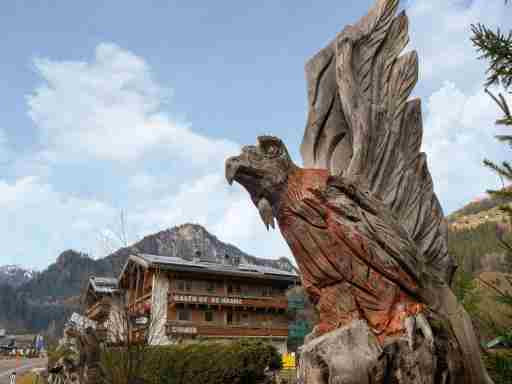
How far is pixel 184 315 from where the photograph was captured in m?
30.7

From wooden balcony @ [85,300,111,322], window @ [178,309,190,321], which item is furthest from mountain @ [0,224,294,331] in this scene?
window @ [178,309,190,321]

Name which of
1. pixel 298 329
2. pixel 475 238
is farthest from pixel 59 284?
pixel 298 329

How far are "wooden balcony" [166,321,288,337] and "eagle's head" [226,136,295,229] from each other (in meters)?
26.5

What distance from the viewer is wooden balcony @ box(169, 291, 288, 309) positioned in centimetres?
2975

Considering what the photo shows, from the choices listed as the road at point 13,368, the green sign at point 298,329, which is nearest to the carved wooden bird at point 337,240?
the green sign at point 298,329

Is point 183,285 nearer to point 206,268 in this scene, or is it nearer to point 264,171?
point 206,268

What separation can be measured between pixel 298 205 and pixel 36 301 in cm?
17014

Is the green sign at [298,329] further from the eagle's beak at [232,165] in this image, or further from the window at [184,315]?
the eagle's beak at [232,165]

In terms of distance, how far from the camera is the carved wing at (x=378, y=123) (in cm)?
466

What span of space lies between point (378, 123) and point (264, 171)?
1449mm

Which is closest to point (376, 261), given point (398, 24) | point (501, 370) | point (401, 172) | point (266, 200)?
point (266, 200)

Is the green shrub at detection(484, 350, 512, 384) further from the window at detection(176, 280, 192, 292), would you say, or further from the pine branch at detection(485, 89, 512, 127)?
the window at detection(176, 280, 192, 292)

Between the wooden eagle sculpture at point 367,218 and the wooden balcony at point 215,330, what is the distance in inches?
1016

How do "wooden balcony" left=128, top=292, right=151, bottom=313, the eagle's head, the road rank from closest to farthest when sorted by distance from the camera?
the eagle's head
"wooden balcony" left=128, top=292, right=151, bottom=313
the road
